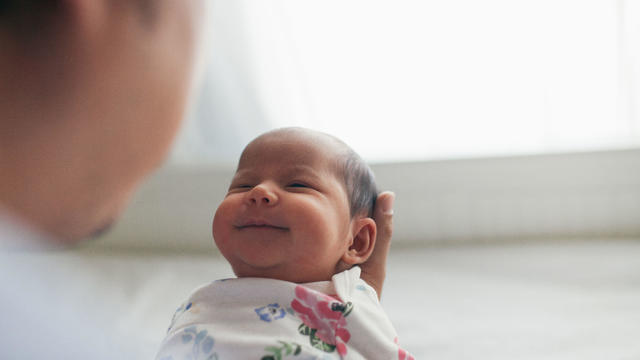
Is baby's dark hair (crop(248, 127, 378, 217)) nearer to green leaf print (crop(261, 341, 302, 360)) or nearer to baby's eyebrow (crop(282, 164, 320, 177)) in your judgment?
baby's eyebrow (crop(282, 164, 320, 177))

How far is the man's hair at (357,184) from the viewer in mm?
797

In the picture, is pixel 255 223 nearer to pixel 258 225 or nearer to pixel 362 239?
pixel 258 225

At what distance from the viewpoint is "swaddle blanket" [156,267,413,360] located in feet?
2.11

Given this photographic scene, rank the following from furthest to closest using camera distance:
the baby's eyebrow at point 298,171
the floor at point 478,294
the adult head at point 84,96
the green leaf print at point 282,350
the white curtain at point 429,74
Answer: the white curtain at point 429,74, the floor at point 478,294, the baby's eyebrow at point 298,171, the green leaf print at point 282,350, the adult head at point 84,96

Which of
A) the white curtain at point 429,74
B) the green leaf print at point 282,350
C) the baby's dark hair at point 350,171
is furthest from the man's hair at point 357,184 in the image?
the white curtain at point 429,74

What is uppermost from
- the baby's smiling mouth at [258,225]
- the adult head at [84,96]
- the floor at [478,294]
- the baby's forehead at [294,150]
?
the adult head at [84,96]

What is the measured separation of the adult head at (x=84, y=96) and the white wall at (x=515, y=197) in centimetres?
103

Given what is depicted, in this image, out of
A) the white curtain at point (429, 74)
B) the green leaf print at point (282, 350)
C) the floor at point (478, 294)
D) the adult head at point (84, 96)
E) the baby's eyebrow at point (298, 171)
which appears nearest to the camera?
the adult head at point (84, 96)

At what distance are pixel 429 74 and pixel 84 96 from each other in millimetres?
1063

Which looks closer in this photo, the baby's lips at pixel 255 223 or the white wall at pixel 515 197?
the baby's lips at pixel 255 223

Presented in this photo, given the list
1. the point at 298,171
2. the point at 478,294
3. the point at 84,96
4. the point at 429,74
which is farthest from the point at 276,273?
the point at 429,74

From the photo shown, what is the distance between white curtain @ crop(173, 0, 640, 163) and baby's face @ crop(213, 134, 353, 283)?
657 mm

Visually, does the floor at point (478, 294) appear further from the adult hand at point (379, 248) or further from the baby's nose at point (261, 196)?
the baby's nose at point (261, 196)

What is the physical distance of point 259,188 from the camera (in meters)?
0.72
